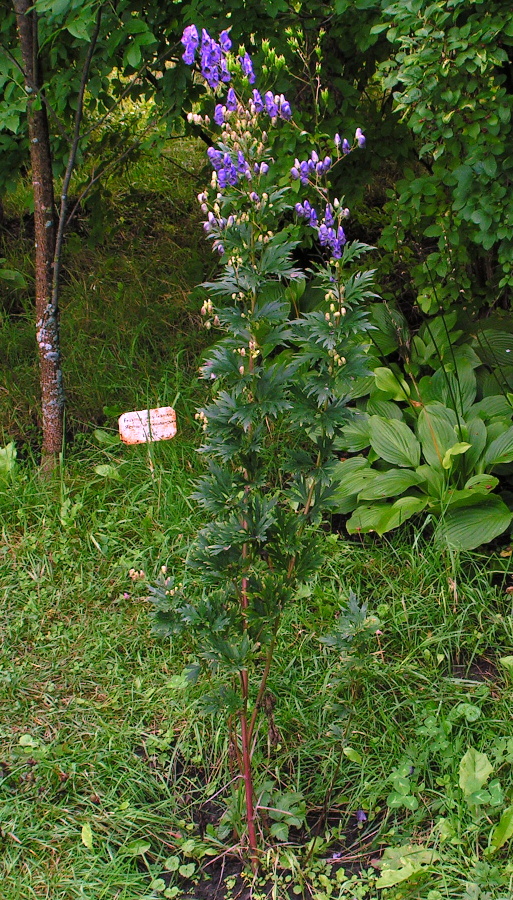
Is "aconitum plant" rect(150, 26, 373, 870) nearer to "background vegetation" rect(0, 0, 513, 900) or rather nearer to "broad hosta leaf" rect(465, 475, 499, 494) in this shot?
"background vegetation" rect(0, 0, 513, 900)

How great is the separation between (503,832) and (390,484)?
1.25 metres

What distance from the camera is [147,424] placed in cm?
305

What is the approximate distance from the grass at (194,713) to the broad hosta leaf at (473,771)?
12 millimetres

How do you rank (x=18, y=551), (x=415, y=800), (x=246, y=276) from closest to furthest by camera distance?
(x=246, y=276) < (x=415, y=800) < (x=18, y=551)

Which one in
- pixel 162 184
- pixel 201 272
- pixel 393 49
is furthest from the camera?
pixel 162 184

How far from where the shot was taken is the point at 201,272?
421cm

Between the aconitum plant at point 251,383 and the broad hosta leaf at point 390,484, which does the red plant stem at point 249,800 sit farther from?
the broad hosta leaf at point 390,484

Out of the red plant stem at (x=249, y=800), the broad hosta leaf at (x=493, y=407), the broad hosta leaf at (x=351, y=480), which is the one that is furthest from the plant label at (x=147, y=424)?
the red plant stem at (x=249, y=800)

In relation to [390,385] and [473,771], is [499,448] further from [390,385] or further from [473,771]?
[473,771]

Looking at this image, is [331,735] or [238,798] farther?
[331,735]

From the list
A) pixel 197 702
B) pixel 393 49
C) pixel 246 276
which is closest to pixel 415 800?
pixel 197 702

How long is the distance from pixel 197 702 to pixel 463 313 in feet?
6.90

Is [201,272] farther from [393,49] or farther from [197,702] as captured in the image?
[197,702]

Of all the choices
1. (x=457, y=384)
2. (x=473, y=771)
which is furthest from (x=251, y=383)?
(x=457, y=384)
